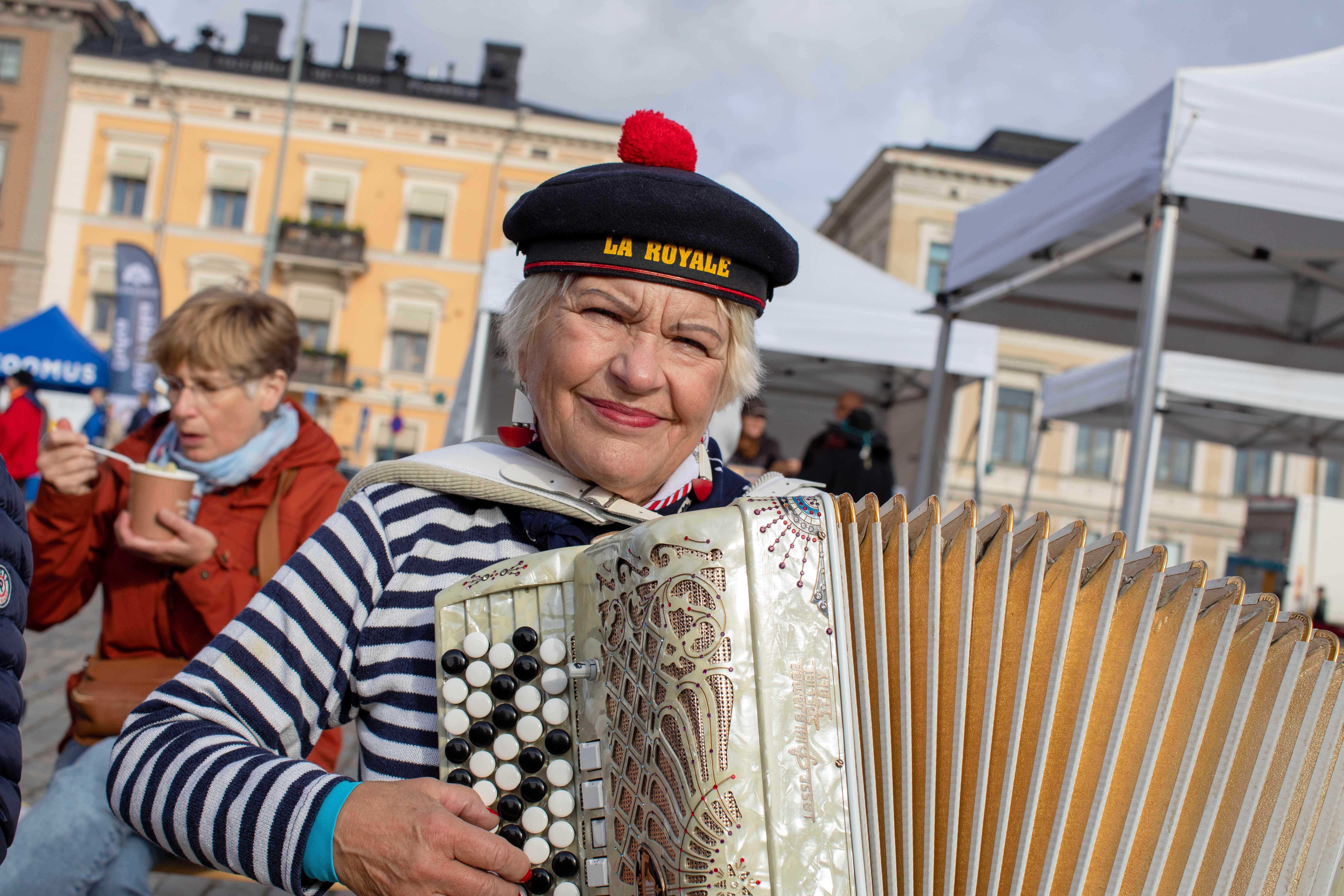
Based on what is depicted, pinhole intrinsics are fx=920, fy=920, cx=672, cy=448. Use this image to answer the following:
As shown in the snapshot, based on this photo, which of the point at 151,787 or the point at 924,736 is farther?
the point at 151,787

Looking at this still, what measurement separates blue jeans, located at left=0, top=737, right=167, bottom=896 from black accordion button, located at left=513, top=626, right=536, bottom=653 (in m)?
1.00

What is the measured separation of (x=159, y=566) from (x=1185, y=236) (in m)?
4.20

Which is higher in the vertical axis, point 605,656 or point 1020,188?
point 1020,188

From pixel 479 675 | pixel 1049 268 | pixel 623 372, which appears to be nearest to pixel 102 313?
pixel 1049 268

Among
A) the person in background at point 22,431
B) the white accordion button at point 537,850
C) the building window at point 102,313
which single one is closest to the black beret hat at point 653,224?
the white accordion button at point 537,850

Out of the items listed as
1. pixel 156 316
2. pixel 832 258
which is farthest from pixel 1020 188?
pixel 156 316

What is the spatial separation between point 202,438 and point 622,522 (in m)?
1.28

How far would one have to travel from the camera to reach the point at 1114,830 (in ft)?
3.23

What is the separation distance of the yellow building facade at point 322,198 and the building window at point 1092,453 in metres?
13.2

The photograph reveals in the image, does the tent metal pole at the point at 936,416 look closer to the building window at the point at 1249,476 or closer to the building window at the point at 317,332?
the building window at the point at 1249,476

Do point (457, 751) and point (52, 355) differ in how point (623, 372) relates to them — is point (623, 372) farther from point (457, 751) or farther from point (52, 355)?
point (52, 355)

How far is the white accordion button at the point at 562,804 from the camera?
1016 millimetres

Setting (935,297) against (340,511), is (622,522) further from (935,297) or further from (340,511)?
(935,297)

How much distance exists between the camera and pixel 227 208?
76.8 feet
